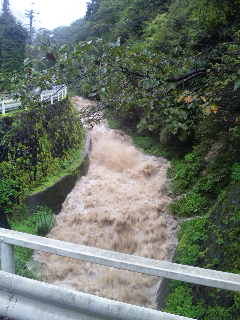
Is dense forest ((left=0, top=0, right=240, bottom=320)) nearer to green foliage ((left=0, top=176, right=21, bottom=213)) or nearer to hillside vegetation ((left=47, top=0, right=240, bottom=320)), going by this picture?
hillside vegetation ((left=47, top=0, right=240, bottom=320))

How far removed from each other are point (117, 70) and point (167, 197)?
7.88 metres

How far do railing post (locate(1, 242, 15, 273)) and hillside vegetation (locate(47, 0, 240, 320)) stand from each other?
1725mm

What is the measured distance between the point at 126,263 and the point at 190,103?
7.53 ft

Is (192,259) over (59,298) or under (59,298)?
under

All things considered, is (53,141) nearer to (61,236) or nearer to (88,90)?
(61,236)

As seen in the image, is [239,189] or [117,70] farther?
[239,189]

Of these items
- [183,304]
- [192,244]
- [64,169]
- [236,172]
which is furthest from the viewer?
[64,169]

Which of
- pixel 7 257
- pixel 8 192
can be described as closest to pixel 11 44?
pixel 8 192

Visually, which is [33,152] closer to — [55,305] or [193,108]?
[193,108]

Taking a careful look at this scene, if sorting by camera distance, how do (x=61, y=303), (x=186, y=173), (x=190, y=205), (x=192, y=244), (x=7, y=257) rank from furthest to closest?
(x=186, y=173), (x=190, y=205), (x=192, y=244), (x=7, y=257), (x=61, y=303)

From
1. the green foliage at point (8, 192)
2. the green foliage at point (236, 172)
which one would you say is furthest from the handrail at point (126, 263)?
the green foliage at point (8, 192)

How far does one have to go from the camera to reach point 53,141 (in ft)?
39.7

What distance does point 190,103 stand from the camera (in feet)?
12.7

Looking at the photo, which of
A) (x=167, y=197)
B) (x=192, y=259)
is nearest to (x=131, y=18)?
(x=167, y=197)
